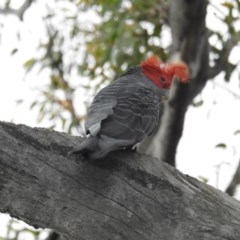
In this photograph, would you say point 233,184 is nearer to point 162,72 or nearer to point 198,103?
point 198,103

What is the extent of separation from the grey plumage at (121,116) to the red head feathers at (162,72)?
109 mm

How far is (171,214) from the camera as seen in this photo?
2.64m

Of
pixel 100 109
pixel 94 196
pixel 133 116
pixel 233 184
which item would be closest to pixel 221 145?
pixel 233 184

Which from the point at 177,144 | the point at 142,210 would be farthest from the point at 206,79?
the point at 142,210

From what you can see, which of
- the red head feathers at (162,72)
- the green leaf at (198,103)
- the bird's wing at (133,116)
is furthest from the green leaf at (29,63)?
the bird's wing at (133,116)

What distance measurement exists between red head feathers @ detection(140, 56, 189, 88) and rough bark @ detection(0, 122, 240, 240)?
4.19 feet

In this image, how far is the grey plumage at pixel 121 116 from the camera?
2624mm

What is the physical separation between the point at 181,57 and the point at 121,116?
2.35 metres

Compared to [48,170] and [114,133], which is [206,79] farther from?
[48,170]

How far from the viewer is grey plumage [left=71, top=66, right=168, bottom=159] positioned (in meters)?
2.62

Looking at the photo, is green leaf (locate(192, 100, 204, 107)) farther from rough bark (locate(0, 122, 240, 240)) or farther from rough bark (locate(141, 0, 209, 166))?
rough bark (locate(0, 122, 240, 240))

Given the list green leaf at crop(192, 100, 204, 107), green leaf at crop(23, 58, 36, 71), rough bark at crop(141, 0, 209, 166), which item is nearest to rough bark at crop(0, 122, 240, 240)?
rough bark at crop(141, 0, 209, 166)

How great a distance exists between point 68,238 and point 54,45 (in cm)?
541

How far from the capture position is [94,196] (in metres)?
2.54
